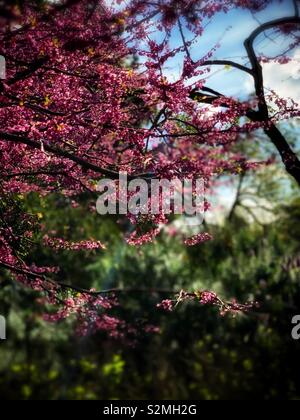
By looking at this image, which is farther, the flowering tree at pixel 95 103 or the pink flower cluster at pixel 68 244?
the pink flower cluster at pixel 68 244

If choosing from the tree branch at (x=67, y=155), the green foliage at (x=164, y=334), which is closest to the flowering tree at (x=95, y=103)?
the tree branch at (x=67, y=155)

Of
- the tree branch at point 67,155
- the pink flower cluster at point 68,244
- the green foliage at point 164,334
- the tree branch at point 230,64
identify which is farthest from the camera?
the green foliage at point 164,334

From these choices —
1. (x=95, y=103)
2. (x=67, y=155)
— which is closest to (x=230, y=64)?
(x=95, y=103)

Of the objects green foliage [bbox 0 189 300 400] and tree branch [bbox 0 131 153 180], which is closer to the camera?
tree branch [bbox 0 131 153 180]

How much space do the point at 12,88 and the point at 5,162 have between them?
162 centimetres

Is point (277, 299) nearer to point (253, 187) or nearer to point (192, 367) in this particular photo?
point (192, 367)

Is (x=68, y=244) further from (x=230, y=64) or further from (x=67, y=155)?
(x=230, y=64)

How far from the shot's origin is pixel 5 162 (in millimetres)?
5348

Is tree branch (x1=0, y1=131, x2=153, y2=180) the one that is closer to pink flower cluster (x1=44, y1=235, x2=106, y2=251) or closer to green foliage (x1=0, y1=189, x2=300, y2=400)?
pink flower cluster (x1=44, y1=235, x2=106, y2=251)

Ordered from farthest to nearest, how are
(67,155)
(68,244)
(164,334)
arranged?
(164,334) < (68,244) < (67,155)

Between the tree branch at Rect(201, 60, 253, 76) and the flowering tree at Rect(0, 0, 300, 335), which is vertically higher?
the tree branch at Rect(201, 60, 253, 76)

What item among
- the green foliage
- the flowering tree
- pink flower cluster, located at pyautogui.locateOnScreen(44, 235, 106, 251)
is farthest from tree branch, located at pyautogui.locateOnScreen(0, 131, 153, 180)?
the green foliage

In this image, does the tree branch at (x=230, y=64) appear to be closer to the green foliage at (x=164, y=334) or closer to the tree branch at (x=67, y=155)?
the tree branch at (x=67, y=155)

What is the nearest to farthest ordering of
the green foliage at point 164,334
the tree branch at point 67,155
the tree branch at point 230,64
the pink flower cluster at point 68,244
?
the tree branch at point 67,155, the tree branch at point 230,64, the pink flower cluster at point 68,244, the green foliage at point 164,334
